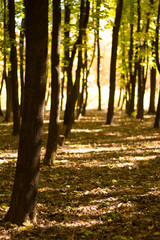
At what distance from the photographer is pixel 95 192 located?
7266mm

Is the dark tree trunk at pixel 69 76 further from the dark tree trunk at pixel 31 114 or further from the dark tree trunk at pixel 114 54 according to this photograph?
the dark tree trunk at pixel 31 114

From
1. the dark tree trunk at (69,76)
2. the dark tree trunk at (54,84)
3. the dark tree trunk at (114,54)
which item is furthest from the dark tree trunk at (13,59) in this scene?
the dark tree trunk at (114,54)

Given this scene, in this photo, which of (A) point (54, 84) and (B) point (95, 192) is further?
(A) point (54, 84)

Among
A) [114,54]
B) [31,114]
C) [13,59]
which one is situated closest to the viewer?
[31,114]

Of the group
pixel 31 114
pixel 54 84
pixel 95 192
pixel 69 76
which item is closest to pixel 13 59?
pixel 69 76

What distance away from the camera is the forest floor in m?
5.18

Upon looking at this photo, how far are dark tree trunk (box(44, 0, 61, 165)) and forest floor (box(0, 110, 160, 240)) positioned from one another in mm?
565

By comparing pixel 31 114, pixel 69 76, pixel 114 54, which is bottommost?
pixel 31 114

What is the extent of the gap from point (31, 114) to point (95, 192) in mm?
3201

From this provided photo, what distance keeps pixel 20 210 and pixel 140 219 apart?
7.39 ft

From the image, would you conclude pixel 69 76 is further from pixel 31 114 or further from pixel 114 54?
pixel 31 114

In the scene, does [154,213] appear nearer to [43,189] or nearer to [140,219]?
[140,219]

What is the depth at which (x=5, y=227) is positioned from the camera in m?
5.14

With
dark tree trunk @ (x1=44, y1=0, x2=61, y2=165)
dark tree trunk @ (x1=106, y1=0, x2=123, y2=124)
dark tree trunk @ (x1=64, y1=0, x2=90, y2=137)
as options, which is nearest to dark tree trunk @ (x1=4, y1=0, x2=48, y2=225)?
dark tree trunk @ (x1=44, y1=0, x2=61, y2=165)
